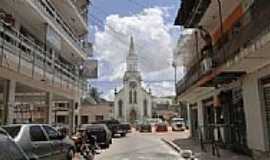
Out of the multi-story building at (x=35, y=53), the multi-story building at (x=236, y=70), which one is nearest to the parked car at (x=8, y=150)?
the multi-story building at (x=236, y=70)

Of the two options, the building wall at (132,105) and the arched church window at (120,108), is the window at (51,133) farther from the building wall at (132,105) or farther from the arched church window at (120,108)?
the arched church window at (120,108)

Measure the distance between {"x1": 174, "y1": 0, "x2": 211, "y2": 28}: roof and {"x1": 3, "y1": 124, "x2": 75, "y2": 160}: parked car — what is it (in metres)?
10.3

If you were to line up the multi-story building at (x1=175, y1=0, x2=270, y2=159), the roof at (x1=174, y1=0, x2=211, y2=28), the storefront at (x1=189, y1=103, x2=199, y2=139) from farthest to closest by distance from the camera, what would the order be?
the storefront at (x1=189, y1=103, x2=199, y2=139), the roof at (x1=174, y1=0, x2=211, y2=28), the multi-story building at (x1=175, y1=0, x2=270, y2=159)

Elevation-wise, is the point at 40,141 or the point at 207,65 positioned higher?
the point at 207,65

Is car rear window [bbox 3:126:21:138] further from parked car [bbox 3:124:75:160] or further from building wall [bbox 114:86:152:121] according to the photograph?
→ building wall [bbox 114:86:152:121]

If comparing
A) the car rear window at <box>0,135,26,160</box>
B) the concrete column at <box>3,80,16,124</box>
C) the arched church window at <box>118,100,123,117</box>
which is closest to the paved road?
the concrete column at <box>3,80,16,124</box>

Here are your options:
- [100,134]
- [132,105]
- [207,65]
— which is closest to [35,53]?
[100,134]

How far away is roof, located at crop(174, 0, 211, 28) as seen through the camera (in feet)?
62.7

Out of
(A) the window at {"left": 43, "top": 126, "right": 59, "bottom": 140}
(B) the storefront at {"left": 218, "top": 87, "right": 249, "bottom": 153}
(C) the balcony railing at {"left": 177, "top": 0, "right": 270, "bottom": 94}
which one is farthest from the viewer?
(B) the storefront at {"left": 218, "top": 87, "right": 249, "bottom": 153}

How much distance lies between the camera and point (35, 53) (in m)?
18.9

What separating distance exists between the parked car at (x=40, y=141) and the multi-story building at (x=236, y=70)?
6675 millimetres

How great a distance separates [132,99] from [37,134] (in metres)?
75.8

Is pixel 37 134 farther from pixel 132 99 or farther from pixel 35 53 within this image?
pixel 132 99

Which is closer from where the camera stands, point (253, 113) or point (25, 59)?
point (253, 113)
